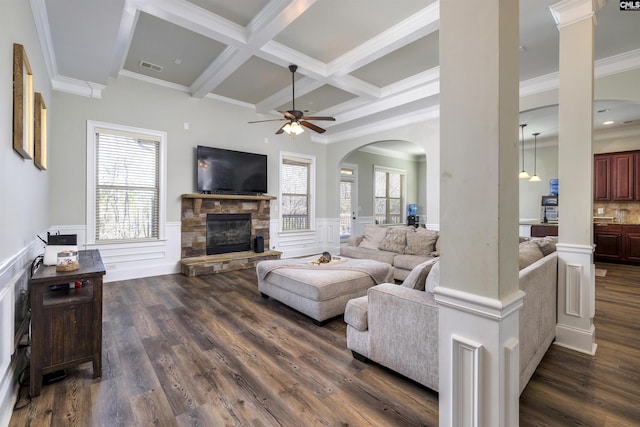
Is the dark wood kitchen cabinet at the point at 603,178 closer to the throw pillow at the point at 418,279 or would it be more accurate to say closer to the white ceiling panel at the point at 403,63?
the white ceiling panel at the point at 403,63

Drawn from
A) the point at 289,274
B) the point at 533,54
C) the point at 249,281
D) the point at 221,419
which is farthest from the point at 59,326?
the point at 533,54

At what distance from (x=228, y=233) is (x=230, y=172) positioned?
121 centimetres

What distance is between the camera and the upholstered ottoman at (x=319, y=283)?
305cm

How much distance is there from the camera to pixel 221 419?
5.64 ft

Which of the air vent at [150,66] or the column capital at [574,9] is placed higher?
the air vent at [150,66]

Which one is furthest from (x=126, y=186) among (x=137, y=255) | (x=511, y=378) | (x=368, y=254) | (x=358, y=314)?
(x=511, y=378)

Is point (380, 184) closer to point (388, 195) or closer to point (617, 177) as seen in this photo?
point (388, 195)

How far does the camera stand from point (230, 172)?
5.91m

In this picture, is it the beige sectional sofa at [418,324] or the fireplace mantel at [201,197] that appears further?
the fireplace mantel at [201,197]

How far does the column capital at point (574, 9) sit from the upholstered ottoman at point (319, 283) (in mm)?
2985

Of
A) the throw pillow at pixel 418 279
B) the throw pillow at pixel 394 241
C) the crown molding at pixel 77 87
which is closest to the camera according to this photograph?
the throw pillow at pixel 418 279

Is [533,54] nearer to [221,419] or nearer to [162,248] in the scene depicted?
[221,419]

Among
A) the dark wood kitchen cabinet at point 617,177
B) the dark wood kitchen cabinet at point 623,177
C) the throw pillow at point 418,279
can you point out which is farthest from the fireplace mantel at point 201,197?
the dark wood kitchen cabinet at point 623,177

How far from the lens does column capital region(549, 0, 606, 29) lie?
2584 mm
